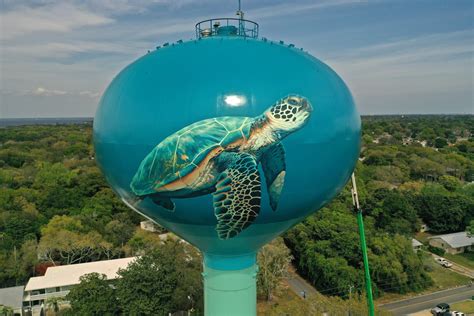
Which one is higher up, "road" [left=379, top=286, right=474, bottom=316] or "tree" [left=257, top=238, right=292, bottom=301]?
"tree" [left=257, top=238, right=292, bottom=301]

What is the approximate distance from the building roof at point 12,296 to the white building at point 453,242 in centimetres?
2915

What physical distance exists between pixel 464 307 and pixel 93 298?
20.0 m

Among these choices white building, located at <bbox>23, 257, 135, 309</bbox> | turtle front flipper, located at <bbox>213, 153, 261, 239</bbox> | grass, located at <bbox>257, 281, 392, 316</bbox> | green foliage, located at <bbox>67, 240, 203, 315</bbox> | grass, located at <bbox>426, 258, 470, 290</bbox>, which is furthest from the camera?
grass, located at <bbox>426, 258, 470, 290</bbox>

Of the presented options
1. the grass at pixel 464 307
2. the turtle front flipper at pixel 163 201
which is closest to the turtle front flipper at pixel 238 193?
the turtle front flipper at pixel 163 201

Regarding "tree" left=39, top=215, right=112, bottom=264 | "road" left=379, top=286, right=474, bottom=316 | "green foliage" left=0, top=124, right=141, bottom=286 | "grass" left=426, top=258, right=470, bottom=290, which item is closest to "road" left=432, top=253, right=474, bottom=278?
"grass" left=426, top=258, right=470, bottom=290

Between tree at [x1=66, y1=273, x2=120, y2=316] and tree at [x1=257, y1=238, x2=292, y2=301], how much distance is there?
8.26 meters

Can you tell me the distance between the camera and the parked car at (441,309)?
71.4 feet

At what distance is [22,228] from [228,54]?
93.1ft

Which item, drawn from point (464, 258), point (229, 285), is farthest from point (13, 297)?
point (464, 258)

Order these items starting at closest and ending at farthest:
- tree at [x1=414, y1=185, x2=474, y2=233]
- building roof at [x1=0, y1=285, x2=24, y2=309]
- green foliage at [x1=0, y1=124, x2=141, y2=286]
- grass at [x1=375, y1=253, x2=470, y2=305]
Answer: building roof at [x1=0, y1=285, x2=24, y2=309] < grass at [x1=375, y1=253, x2=470, y2=305] < green foliage at [x1=0, y1=124, x2=141, y2=286] < tree at [x1=414, y1=185, x2=474, y2=233]

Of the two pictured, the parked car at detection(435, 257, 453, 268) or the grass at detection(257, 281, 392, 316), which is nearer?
the grass at detection(257, 281, 392, 316)

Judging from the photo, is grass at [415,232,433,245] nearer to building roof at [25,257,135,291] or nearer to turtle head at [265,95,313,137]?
building roof at [25,257,135,291]

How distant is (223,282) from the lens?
11133mm

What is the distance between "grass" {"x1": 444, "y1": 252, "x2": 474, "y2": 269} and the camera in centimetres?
2946
